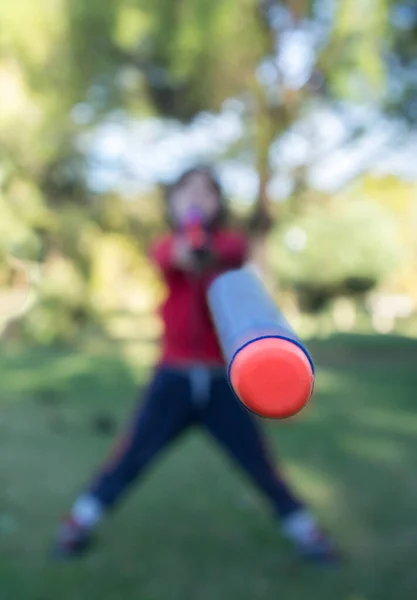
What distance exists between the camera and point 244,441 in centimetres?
257

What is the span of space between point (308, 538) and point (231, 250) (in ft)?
3.64

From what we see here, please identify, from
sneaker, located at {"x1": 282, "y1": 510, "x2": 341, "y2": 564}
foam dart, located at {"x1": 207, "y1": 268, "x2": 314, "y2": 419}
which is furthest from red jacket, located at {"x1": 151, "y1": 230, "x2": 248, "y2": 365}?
foam dart, located at {"x1": 207, "y1": 268, "x2": 314, "y2": 419}

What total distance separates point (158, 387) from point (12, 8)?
1233 millimetres

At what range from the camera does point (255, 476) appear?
2.62 m

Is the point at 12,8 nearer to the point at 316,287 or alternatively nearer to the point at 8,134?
the point at 8,134

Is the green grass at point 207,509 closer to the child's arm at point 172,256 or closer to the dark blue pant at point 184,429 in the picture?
the dark blue pant at point 184,429

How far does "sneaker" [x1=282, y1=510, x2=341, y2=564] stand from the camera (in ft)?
8.67

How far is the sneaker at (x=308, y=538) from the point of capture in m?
2.64

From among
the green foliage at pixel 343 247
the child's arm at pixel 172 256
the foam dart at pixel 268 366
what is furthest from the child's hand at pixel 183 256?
the green foliage at pixel 343 247

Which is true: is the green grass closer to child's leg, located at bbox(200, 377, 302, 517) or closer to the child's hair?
child's leg, located at bbox(200, 377, 302, 517)

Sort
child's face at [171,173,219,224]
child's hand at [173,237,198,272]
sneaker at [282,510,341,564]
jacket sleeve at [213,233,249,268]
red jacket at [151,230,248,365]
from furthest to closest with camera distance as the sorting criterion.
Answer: sneaker at [282,510,341,564]
red jacket at [151,230,248,365]
child's face at [171,173,219,224]
jacket sleeve at [213,233,249,268]
child's hand at [173,237,198,272]

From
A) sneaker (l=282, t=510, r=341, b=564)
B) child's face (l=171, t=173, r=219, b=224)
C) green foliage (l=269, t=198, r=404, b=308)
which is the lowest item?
sneaker (l=282, t=510, r=341, b=564)

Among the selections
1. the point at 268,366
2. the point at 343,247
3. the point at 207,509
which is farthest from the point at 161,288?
the point at 343,247

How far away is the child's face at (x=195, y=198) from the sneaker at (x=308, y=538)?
3.63 feet
